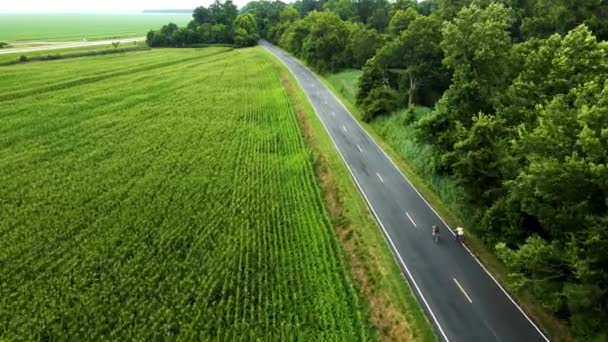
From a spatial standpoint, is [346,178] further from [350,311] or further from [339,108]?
[339,108]

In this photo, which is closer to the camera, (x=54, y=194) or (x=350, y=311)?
(x=350, y=311)

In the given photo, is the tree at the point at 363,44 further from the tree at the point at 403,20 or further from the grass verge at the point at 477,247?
the grass verge at the point at 477,247

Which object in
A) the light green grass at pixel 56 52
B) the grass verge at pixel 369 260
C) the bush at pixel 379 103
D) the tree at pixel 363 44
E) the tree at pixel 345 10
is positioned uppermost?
the tree at pixel 345 10

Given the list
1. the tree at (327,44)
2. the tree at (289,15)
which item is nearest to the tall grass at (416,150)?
the tree at (327,44)

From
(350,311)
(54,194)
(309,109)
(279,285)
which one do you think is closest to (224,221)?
(279,285)

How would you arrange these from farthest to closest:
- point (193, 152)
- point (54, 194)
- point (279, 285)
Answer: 1. point (193, 152)
2. point (54, 194)
3. point (279, 285)

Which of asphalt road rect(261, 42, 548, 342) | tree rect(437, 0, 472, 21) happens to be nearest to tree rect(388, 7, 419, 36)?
tree rect(437, 0, 472, 21)

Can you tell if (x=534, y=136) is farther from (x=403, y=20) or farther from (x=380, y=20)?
(x=380, y=20)
